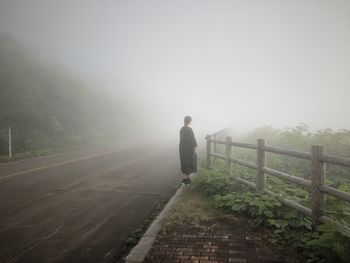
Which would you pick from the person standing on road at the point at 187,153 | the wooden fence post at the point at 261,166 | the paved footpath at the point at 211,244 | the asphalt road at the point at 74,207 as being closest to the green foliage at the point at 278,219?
the wooden fence post at the point at 261,166

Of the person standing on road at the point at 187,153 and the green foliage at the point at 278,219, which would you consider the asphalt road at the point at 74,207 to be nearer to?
the person standing on road at the point at 187,153

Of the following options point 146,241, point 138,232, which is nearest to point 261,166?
point 138,232

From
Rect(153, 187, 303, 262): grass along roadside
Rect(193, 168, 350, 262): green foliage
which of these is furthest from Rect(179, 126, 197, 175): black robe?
Rect(153, 187, 303, 262): grass along roadside

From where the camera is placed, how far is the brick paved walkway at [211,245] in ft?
15.2

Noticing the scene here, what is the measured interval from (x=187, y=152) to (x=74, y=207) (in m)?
4.08

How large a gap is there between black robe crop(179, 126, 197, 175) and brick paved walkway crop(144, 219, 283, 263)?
3.97 metres

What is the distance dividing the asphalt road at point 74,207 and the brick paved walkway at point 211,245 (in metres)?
0.85

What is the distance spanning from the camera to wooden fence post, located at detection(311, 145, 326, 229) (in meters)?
5.34

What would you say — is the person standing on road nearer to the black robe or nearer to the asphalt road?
the black robe

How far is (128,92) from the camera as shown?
5616 centimetres

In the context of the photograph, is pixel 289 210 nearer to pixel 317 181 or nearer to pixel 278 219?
pixel 278 219

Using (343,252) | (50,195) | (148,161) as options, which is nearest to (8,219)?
(50,195)

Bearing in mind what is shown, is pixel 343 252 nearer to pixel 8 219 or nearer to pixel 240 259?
pixel 240 259

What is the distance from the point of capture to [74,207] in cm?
754
